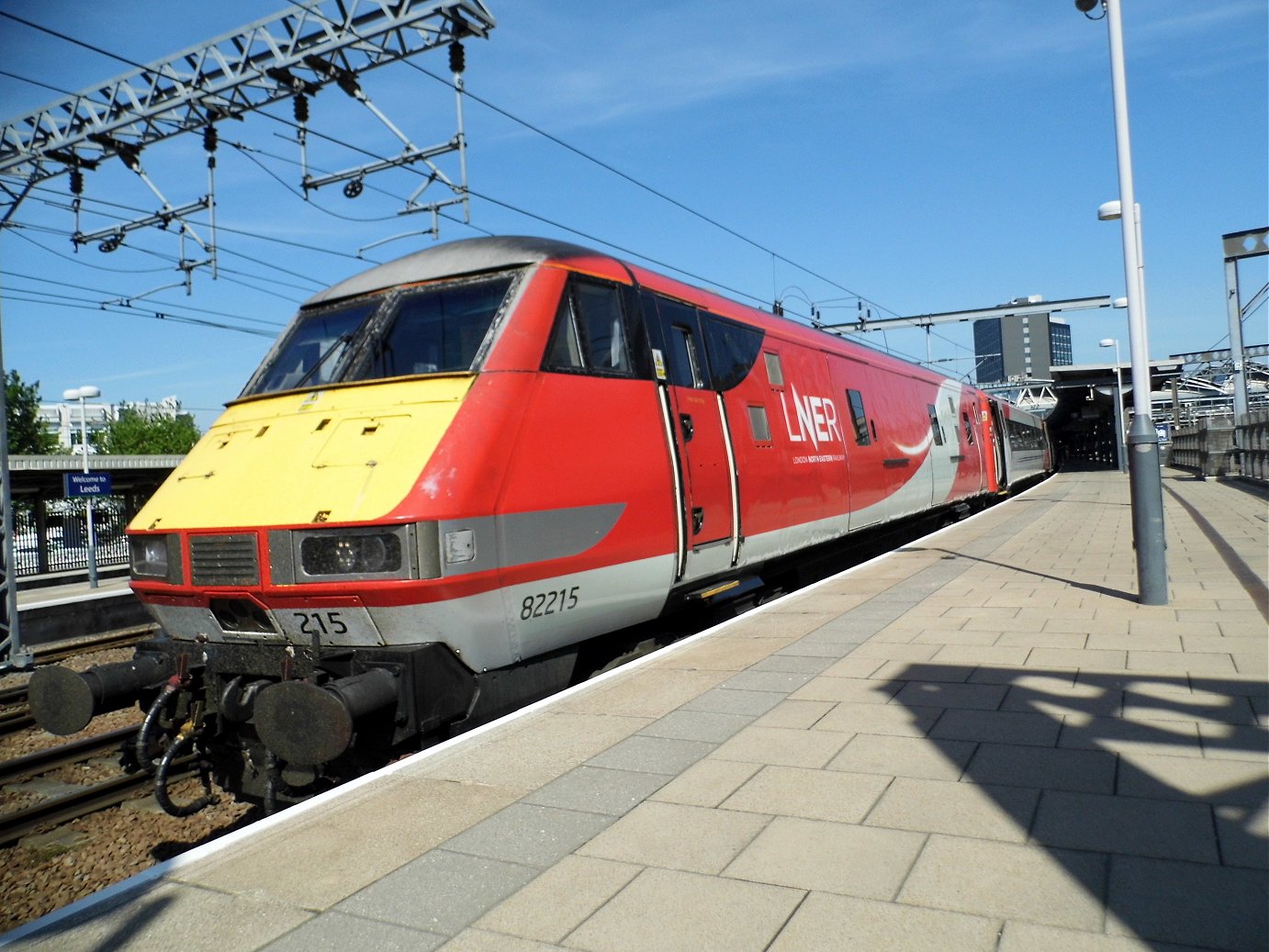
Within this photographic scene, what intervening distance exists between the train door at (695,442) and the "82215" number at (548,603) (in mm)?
1161

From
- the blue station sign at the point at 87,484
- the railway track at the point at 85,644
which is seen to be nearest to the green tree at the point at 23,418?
the blue station sign at the point at 87,484

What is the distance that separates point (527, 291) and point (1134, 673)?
13.3 ft

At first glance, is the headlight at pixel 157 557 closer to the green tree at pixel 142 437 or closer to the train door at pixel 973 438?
the train door at pixel 973 438

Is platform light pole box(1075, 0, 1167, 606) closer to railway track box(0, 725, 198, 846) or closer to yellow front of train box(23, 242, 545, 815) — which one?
yellow front of train box(23, 242, 545, 815)

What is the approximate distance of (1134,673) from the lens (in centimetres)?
539

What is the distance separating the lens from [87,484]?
1866 cm

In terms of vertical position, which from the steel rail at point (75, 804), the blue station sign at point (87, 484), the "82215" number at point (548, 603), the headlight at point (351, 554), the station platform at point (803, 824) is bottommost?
the steel rail at point (75, 804)

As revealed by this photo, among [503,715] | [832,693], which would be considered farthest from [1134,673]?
[503,715]

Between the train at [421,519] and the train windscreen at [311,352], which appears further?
the train windscreen at [311,352]

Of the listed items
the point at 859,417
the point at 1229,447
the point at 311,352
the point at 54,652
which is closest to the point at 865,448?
the point at 859,417

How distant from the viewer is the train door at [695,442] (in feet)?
21.6

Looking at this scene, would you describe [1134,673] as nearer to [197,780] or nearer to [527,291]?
[527,291]

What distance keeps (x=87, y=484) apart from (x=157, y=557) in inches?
600

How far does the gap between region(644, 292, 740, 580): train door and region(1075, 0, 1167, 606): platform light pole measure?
326 cm
